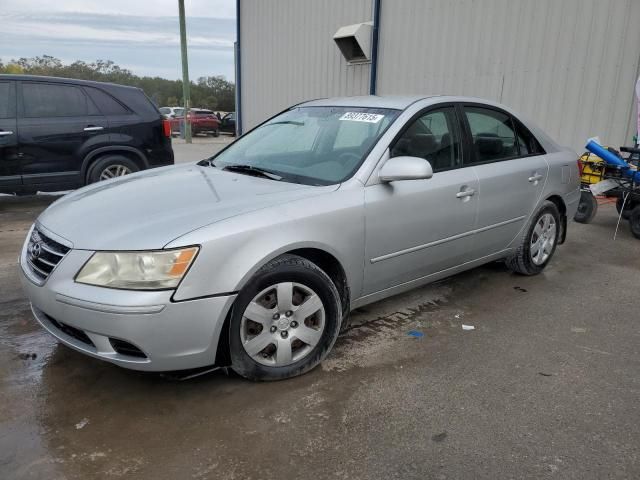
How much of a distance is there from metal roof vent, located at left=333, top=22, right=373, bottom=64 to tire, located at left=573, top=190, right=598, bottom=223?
6606 mm

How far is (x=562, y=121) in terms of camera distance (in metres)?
8.78

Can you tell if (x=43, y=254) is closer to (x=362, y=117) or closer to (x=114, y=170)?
(x=362, y=117)

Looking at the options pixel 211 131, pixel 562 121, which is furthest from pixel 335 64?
pixel 211 131

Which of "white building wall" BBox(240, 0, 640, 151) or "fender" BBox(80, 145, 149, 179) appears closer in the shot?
"fender" BBox(80, 145, 149, 179)

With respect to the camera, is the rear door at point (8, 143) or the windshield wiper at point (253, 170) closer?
the windshield wiper at point (253, 170)

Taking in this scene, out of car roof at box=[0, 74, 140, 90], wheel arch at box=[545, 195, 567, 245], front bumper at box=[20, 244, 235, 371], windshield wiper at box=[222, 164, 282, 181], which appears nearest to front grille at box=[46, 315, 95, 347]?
front bumper at box=[20, 244, 235, 371]

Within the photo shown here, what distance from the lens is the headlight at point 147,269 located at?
248 cm

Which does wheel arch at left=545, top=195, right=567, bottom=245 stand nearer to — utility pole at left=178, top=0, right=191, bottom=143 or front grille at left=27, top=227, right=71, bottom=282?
front grille at left=27, top=227, right=71, bottom=282

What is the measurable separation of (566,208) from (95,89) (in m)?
6.02

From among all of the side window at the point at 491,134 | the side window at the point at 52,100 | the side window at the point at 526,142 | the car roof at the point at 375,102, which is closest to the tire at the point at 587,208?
the side window at the point at 526,142

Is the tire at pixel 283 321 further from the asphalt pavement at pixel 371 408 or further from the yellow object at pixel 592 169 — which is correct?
the yellow object at pixel 592 169

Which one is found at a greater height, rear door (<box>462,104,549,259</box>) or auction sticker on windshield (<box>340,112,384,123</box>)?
auction sticker on windshield (<box>340,112,384,123</box>)

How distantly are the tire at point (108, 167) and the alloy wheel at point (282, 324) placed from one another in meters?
5.09

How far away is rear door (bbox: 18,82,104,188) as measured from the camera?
6.76 meters
